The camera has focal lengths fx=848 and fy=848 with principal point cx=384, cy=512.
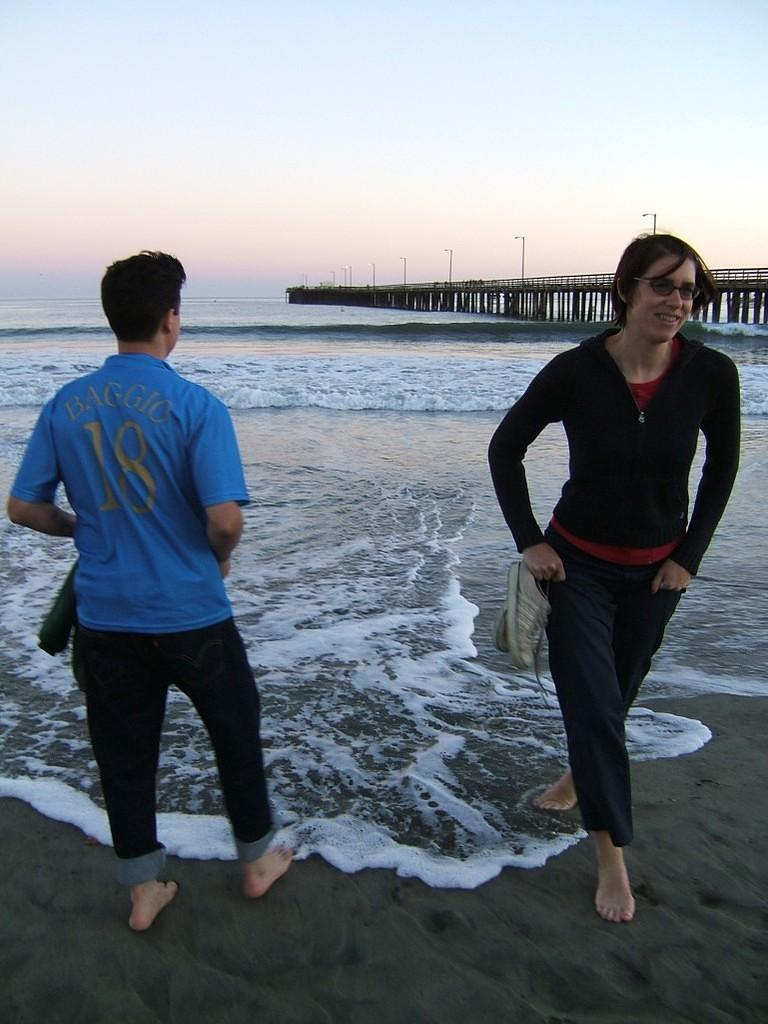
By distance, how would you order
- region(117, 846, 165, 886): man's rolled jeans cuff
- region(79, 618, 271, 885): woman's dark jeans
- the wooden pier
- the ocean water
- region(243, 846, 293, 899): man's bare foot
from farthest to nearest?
the wooden pier → the ocean water → region(243, 846, 293, 899): man's bare foot → region(117, 846, 165, 886): man's rolled jeans cuff → region(79, 618, 271, 885): woman's dark jeans

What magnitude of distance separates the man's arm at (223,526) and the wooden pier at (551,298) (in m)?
31.2

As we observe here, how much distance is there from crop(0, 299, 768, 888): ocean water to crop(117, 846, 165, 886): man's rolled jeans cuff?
0.36m

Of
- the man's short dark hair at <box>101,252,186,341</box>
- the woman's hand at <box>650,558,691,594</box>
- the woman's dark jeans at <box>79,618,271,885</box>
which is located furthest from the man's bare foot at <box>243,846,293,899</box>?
the man's short dark hair at <box>101,252,186,341</box>

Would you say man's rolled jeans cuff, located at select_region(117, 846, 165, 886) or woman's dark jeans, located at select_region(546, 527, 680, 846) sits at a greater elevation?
woman's dark jeans, located at select_region(546, 527, 680, 846)

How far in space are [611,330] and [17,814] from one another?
2404mm

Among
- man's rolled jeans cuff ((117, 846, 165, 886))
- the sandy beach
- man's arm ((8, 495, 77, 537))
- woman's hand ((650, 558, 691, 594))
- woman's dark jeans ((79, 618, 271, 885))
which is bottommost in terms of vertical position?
the sandy beach

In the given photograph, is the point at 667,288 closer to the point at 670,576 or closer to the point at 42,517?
the point at 670,576

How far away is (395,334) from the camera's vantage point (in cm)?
3638

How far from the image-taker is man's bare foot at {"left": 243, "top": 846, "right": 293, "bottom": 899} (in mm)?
2324

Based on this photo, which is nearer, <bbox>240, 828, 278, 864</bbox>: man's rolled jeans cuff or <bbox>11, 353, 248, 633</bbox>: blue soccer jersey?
<bbox>11, 353, 248, 633</bbox>: blue soccer jersey

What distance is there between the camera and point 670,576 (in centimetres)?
235

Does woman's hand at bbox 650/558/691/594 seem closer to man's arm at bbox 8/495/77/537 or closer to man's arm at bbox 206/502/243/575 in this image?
man's arm at bbox 206/502/243/575

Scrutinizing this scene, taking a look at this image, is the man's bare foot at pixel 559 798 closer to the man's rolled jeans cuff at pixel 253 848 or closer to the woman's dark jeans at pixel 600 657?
the woman's dark jeans at pixel 600 657

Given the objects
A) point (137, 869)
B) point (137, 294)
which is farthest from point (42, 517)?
point (137, 869)
